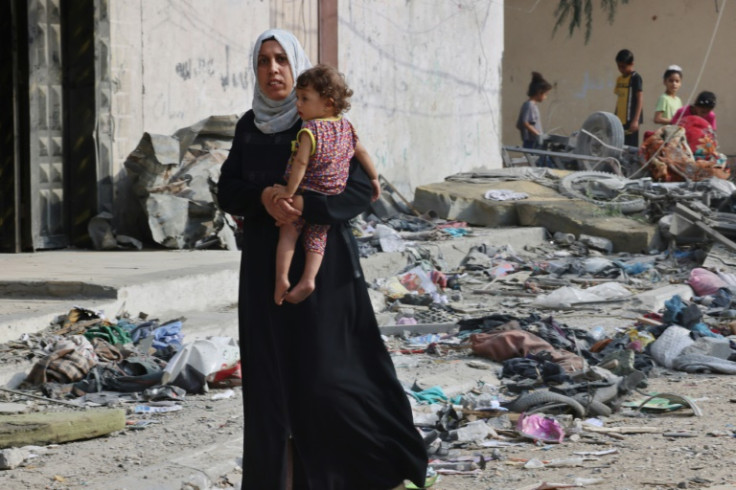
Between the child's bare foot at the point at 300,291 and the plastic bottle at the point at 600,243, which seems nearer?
the child's bare foot at the point at 300,291

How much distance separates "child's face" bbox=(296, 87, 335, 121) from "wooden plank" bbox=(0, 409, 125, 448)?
6.43 feet

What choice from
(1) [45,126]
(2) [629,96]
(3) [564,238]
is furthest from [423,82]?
(1) [45,126]

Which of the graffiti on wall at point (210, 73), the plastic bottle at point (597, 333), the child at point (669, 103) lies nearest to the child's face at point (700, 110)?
the child at point (669, 103)

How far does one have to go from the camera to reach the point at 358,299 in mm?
3885

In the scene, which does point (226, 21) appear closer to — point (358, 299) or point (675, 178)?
point (675, 178)

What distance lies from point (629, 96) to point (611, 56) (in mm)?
6412

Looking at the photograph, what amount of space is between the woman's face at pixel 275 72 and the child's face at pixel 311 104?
0.28 ft

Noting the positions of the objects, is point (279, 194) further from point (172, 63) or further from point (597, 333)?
point (172, 63)

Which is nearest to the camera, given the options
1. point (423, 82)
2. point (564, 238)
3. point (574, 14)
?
point (564, 238)

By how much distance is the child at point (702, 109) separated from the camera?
532 inches

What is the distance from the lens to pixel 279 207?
12.1 ft

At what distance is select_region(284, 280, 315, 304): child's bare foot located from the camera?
3.72 m

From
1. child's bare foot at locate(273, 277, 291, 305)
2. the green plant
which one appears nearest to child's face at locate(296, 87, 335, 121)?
child's bare foot at locate(273, 277, 291, 305)

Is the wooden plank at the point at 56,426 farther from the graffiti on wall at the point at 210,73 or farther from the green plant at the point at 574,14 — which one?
the green plant at the point at 574,14
